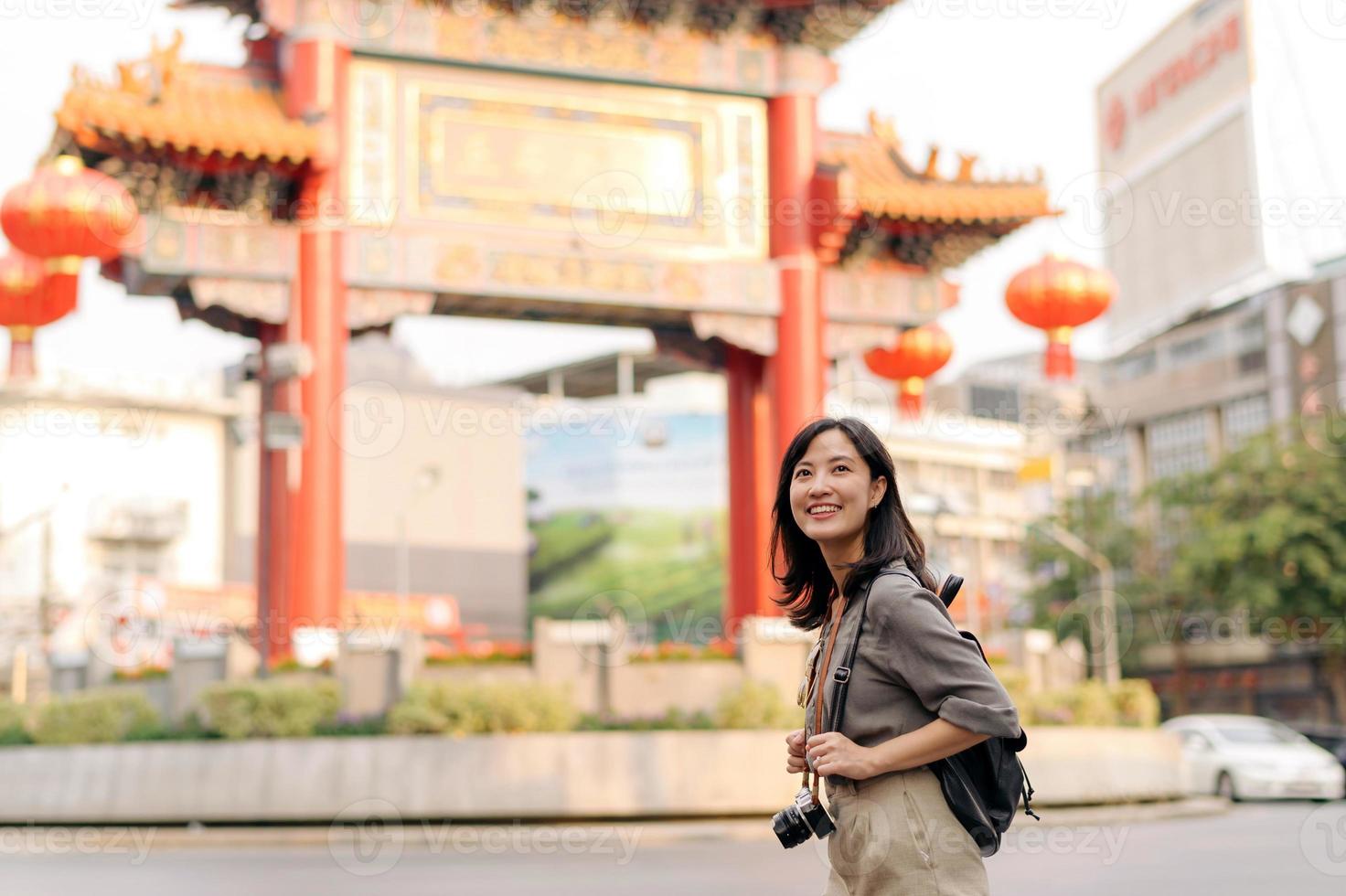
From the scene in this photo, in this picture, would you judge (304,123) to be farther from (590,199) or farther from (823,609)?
(823,609)

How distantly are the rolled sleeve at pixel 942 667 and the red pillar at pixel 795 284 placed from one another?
14.7m

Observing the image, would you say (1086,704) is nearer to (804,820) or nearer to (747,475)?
(747,475)

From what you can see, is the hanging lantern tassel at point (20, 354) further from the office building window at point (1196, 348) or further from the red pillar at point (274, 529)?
the office building window at point (1196, 348)

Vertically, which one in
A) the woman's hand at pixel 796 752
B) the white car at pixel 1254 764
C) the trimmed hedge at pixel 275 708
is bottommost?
the white car at pixel 1254 764

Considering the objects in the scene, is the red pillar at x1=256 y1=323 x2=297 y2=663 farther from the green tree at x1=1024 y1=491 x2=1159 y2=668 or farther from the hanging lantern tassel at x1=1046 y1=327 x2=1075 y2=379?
the green tree at x1=1024 y1=491 x2=1159 y2=668

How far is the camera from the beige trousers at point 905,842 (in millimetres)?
3264

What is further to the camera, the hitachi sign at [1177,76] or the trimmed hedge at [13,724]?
the hitachi sign at [1177,76]

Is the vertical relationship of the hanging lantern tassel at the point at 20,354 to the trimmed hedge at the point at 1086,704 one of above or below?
above

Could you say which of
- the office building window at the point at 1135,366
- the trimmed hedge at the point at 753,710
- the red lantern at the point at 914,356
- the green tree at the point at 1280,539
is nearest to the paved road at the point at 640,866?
the trimmed hedge at the point at 753,710

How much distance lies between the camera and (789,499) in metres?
3.71

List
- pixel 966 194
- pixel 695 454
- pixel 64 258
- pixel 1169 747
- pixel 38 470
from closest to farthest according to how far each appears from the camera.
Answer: pixel 64 258 < pixel 966 194 < pixel 1169 747 < pixel 38 470 < pixel 695 454

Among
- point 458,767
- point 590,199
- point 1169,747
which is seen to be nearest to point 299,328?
point 590,199

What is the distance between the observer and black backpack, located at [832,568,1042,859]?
332cm

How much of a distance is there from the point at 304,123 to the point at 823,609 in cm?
1408
